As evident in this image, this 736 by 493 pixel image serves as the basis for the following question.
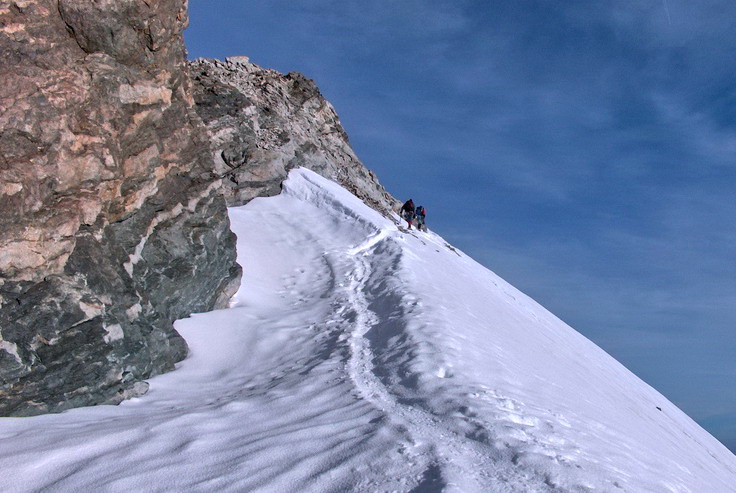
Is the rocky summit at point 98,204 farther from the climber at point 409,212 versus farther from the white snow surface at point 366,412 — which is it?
the climber at point 409,212

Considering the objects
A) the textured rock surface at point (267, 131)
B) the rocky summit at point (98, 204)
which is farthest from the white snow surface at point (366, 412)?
the textured rock surface at point (267, 131)

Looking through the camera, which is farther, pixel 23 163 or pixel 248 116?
pixel 248 116

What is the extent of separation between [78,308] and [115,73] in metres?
4.17

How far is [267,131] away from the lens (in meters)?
27.0

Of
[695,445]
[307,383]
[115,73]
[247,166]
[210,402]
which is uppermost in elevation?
[247,166]

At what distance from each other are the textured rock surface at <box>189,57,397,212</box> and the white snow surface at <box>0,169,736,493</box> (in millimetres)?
7160

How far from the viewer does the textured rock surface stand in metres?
24.4

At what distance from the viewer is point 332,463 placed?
588 centimetres

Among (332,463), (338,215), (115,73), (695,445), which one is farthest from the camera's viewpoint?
(338,215)

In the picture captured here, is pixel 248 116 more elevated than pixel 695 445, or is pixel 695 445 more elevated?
pixel 248 116

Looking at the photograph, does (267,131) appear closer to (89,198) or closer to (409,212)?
(409,212)

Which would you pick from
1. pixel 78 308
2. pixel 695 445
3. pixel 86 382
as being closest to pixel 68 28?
pixel 78 308

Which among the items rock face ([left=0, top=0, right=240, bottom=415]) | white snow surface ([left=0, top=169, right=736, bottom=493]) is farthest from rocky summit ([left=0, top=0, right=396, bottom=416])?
white snow surface ([left=0, top=169, right=736, bottom=493])

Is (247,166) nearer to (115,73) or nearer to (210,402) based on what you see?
(115,73)
